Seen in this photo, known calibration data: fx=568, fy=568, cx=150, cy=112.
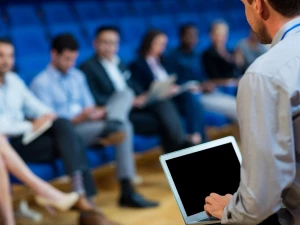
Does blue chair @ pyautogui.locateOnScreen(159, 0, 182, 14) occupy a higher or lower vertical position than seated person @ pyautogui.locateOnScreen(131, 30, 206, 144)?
higher

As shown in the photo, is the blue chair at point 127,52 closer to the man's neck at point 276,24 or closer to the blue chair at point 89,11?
the blue chair at point 89,11

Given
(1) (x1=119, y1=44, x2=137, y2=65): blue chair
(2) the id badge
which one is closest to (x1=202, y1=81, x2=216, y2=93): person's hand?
(1) (x1=119, y1=44, x2=137, y2=65): blue chair

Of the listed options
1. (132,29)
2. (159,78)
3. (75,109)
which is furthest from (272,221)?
(132,29)

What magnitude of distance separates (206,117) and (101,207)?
854 millimetres

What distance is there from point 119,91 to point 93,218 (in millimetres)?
613

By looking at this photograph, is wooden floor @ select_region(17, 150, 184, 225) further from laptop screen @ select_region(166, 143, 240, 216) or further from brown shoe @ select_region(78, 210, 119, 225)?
laptop screen @ select_region(166, 143, 240, 216)

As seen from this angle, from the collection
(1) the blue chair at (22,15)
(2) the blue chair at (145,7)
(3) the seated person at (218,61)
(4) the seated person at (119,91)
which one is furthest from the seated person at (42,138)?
(2) the blue chair at (145,7)

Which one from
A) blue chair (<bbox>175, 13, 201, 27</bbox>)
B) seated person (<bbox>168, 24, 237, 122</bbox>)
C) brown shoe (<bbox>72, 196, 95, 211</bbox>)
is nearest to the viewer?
brown shoe (<bbox>72, 196, 95, 211</bbox>)

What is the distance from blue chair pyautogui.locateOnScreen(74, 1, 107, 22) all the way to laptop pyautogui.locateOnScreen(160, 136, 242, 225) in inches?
85.3

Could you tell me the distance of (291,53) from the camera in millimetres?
678

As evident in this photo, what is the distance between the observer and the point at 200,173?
0.85 m

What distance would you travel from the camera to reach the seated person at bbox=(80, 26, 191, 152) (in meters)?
2.16

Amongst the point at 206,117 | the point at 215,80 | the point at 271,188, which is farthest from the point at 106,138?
the point at 271,188

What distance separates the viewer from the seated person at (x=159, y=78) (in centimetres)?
237
